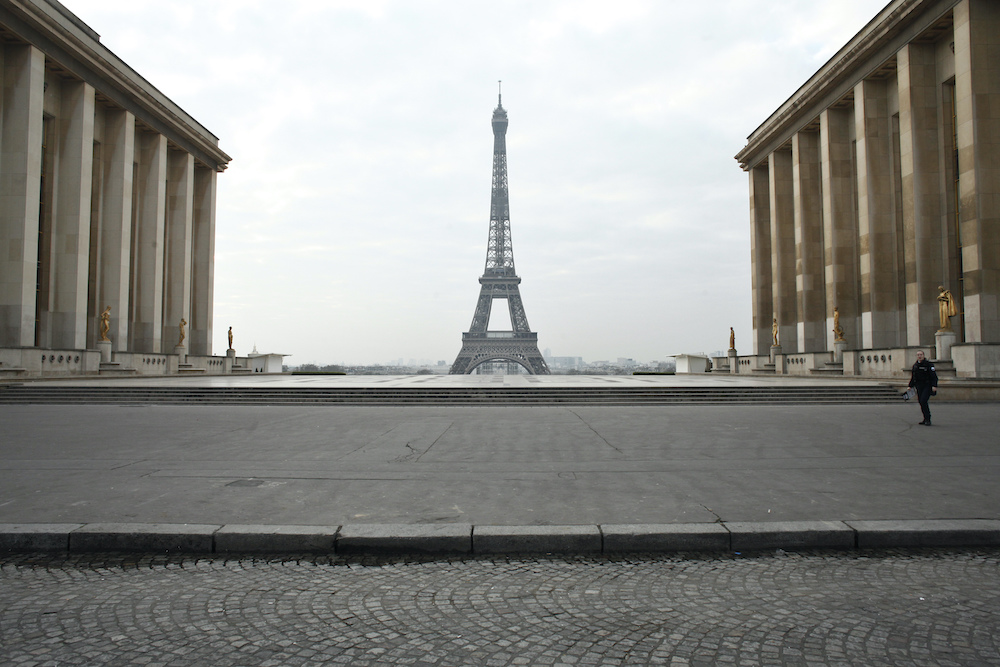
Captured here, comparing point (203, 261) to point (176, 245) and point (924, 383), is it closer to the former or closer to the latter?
point (176, 245)

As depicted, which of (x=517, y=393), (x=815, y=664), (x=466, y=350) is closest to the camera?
(x=815, y=664)

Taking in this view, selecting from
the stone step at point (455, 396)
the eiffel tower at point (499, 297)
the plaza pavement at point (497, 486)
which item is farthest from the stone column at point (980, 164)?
the eiffel tower at point (499, 297)

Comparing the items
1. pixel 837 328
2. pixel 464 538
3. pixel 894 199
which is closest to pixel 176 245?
pixel 837 328

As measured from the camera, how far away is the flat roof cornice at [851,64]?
27047 mm

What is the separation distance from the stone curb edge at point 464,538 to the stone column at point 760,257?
4111 centimetres

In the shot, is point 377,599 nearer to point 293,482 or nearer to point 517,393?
point 293,482

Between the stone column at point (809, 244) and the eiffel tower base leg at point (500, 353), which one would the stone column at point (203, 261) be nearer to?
the eiffel tower base leg at point (500, 353)

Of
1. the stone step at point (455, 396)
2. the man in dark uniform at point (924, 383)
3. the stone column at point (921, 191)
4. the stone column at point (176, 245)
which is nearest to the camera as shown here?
the man in dark uniform at point (924, 383)

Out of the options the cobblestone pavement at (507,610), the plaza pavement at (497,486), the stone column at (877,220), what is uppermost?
the stone column at (877,220)

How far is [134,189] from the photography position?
38.4m

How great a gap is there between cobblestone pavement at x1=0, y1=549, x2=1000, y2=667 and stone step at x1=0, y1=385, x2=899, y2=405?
13465 mm

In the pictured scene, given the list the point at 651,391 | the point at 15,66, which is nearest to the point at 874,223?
the point at 651,391

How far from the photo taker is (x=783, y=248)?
4112 cm

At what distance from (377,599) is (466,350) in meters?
72.7
